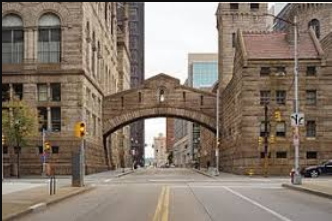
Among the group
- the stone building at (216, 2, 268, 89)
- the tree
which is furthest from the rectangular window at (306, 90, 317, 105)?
the stone building at (216, 2, 268, 89)

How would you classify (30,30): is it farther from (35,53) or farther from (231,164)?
(231,164)

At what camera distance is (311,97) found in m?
64.9

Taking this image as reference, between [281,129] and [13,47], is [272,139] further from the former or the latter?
[13,47]

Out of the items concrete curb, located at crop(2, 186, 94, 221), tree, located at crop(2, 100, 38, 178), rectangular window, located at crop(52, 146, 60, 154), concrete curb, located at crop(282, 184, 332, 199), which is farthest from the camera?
rectangular window, located at crop(52, 146, 60, 154)

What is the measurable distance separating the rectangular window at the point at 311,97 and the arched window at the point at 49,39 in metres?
24.9

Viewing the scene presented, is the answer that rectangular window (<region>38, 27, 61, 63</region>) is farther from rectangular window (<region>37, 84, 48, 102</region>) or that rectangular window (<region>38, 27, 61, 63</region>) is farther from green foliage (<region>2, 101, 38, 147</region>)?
green foliage (<region>2, 101, 38, 147</region>)

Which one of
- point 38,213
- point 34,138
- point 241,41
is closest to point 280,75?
point 241,41

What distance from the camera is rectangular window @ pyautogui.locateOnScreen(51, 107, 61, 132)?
69.5 metres

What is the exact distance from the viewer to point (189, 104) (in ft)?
288

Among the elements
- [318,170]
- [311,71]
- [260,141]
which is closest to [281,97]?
[311,71]

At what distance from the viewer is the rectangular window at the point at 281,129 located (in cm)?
6450

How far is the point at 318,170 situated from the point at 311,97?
31.4 feet

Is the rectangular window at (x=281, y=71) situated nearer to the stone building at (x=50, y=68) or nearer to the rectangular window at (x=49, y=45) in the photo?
the stone building at (x=50, y=68)

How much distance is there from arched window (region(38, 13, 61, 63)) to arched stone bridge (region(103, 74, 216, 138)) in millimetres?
19119
